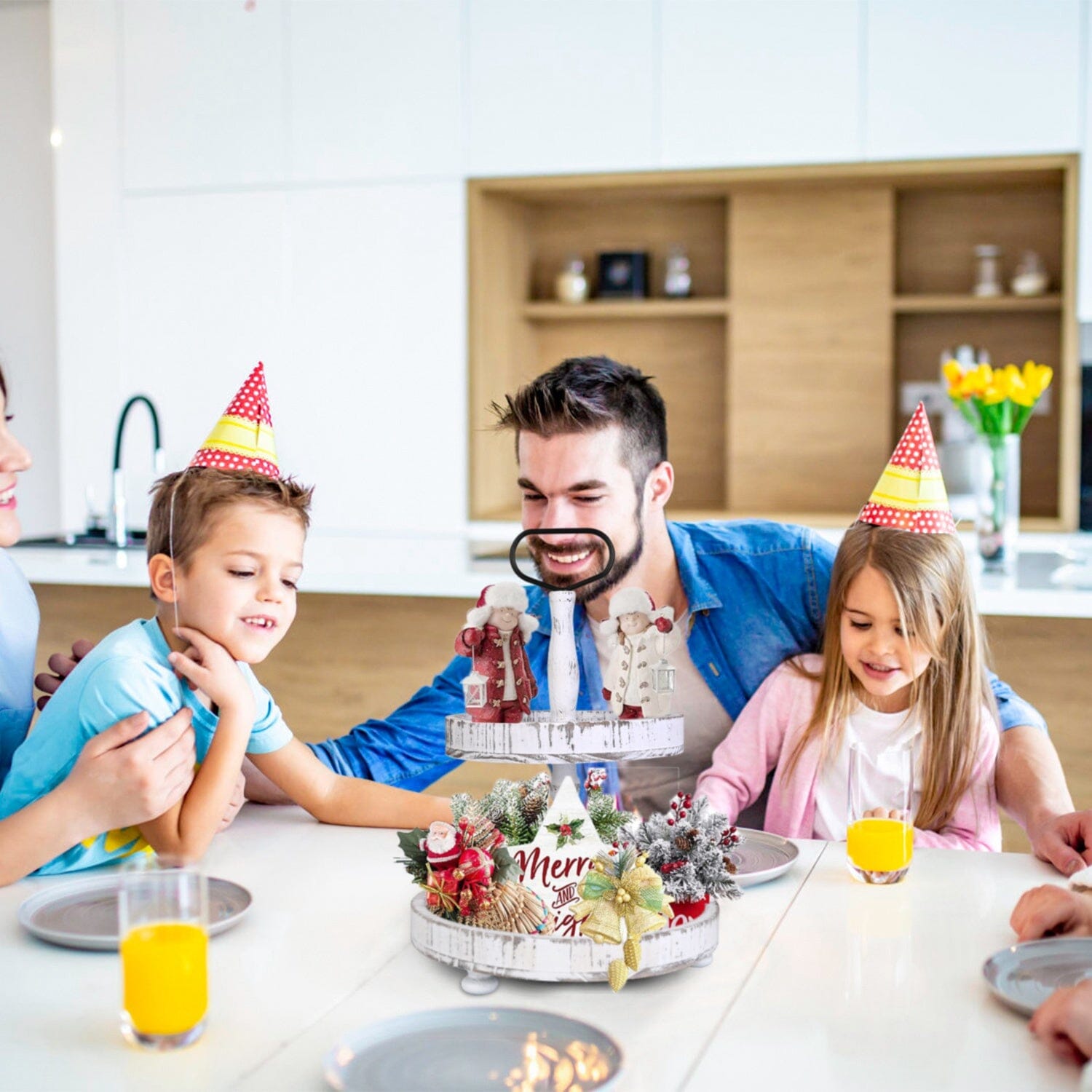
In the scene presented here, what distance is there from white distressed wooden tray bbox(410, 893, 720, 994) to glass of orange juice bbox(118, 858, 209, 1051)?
0.66 feet

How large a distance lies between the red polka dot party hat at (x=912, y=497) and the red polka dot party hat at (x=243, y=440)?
29.3 inches

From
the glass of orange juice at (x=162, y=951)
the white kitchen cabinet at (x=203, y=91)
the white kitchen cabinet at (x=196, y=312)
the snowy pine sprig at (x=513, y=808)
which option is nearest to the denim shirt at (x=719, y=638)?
the snowy pine sprig at (x=513, y=808)

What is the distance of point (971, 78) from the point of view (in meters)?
3.76

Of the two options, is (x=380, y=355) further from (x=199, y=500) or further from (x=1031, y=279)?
(x=199, y=500)

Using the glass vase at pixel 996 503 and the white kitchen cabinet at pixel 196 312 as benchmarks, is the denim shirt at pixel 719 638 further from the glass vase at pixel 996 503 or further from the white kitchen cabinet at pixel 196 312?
the white kitchen cabinet at pixel 196 312

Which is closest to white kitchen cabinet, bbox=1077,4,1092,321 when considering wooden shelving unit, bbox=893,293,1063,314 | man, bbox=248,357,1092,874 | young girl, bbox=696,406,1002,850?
wooden shelving unit, bbox=893,293,1063,314

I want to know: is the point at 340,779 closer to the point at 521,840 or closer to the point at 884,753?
the point at 521,840

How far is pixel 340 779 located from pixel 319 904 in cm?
30

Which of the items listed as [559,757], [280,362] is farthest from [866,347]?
[559,757]

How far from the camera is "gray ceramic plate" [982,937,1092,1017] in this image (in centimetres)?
96

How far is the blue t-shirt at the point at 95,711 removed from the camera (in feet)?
4.25

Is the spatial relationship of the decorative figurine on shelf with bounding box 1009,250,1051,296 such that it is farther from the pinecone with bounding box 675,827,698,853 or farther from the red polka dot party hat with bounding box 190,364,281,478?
the pinecone with bounding box 675,827,698,853

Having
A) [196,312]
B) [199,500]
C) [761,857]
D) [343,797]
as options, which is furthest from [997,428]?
[196,312]

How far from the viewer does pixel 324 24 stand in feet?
13.8
